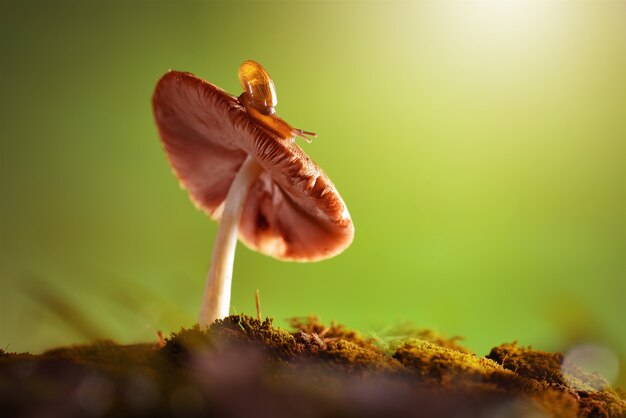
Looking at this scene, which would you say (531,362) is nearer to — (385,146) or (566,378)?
(566,378)

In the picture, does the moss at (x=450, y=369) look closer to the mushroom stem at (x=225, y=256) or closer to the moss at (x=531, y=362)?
the moss at (x=531, y=362)

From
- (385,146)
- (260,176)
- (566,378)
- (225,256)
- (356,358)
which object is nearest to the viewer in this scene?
(356,358)

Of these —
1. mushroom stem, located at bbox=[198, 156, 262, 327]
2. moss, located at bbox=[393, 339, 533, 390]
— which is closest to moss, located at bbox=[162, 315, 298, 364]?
moss, located at bbox=[393, 339, 533, 390]

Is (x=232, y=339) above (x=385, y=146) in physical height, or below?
below

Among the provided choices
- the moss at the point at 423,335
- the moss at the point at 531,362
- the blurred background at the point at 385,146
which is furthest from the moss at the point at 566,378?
the blurred background at the point at 385,146

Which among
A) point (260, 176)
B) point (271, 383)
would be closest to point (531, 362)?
point (271, 383)

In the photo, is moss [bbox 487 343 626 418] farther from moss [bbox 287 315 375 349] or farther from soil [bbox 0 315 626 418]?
moss [bbox 287 315 375 349]

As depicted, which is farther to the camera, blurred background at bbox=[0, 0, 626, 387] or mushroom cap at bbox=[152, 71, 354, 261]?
blurred background at bbox=[0, 0, 626, 387]
